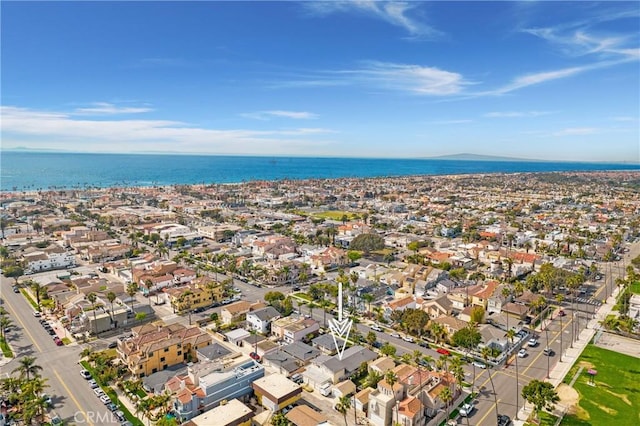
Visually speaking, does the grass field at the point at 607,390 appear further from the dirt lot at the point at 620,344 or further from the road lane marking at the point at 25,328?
the road lane marking at the point at 25,328

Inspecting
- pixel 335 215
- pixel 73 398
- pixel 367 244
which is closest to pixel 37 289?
pixel 73 398

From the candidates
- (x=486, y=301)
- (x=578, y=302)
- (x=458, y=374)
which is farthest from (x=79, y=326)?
(x=578, y=302)

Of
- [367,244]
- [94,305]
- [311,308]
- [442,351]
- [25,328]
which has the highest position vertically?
[367,244]

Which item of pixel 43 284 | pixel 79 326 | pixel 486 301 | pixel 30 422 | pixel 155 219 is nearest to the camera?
pixel 30 422

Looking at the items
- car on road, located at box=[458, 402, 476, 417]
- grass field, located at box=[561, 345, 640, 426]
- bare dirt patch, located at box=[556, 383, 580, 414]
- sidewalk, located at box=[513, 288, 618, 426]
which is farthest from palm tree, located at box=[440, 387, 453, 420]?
bare dirt patch, located at box=[556, 383, 580, 414]

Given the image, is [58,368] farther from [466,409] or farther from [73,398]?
[466,409]

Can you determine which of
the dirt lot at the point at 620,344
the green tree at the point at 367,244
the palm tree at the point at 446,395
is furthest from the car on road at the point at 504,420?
the green tree at the point at 367,244

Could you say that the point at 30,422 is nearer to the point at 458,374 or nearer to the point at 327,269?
the point at 458,374
